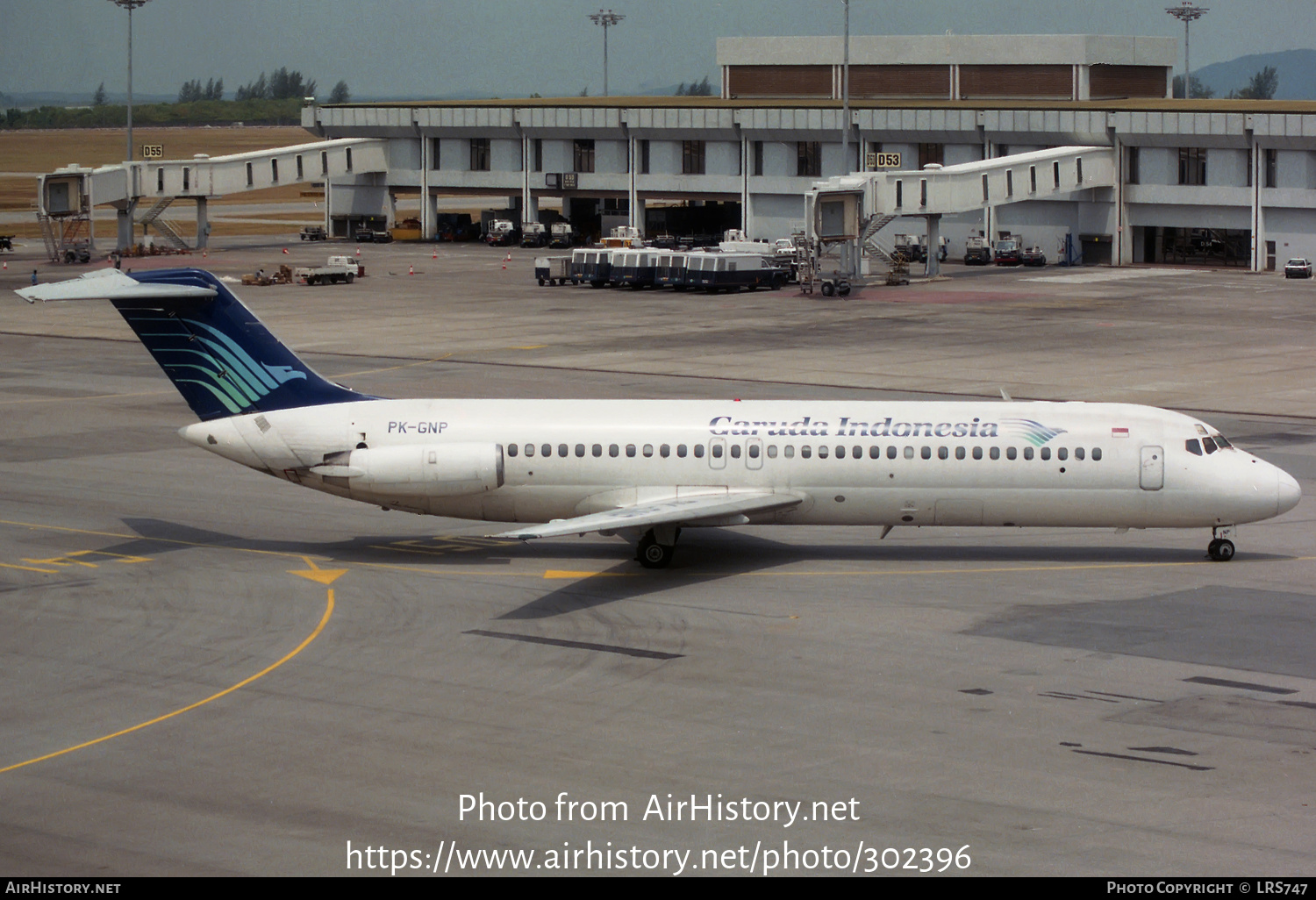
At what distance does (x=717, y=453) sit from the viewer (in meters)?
34.7

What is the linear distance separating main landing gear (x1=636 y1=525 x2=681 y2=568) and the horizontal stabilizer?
36.8ft

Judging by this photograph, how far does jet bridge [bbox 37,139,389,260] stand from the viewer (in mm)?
122562

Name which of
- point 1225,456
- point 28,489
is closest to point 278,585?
point 28,489

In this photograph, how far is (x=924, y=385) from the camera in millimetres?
61219

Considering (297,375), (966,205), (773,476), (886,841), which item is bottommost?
(886,841)

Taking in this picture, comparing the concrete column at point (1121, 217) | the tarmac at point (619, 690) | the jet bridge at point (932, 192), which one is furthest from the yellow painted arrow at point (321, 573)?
the concrete column at point (1121, 217)

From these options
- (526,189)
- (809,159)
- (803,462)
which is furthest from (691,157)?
(803,462)

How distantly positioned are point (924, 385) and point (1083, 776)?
40344 millimetres

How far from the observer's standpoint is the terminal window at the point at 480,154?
477 ft

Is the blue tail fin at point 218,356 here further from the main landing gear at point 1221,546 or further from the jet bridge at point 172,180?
the jet bridge at point 172,180

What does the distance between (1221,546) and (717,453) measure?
36.9 feet

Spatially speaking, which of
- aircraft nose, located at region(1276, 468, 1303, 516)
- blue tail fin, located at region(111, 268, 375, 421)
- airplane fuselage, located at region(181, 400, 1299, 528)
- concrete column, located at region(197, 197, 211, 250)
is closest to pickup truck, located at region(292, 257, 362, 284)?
concrete column, located at region(197, 197, 211, 250)

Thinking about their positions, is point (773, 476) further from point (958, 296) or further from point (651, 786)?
point (958, 296)

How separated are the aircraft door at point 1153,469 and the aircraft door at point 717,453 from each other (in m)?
8.94
